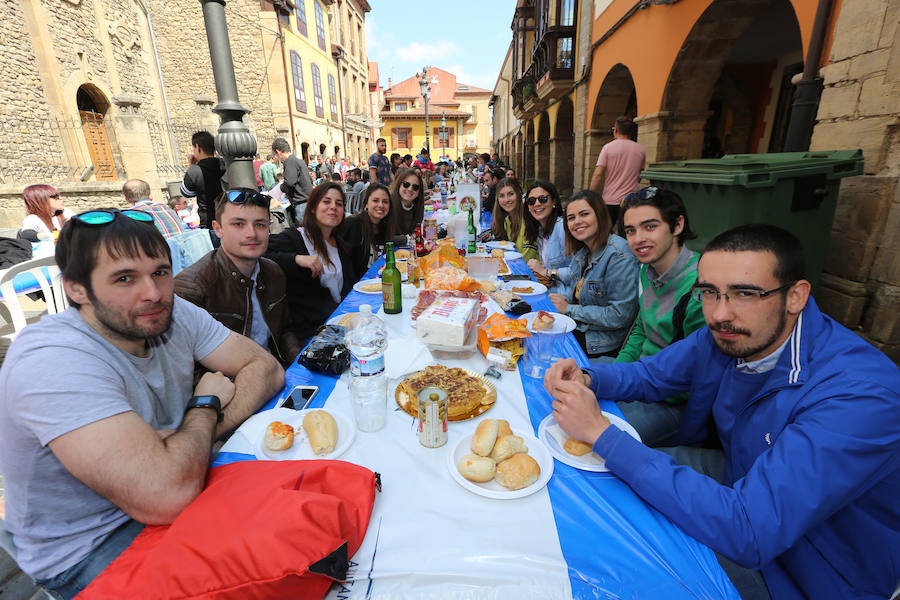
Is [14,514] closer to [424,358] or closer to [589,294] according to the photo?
[424,358]

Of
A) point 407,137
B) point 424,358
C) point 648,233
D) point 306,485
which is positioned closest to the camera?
point 306,485

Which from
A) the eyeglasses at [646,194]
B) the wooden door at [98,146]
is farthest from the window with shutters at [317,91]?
the eyeglasses at [646,194]

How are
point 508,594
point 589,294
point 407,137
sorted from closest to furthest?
point 508,594, point 589,294, point 407,137

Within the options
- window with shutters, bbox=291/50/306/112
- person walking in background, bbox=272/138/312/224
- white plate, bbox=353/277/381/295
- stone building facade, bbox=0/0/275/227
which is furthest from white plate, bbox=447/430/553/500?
window with shutters, bbox=291/50/306/112

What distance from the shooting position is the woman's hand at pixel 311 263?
125 inches

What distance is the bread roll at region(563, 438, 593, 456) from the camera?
Answer: 1.22 metres

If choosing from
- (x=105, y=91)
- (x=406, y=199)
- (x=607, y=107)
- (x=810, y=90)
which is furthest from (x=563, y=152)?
(x=105, y=91)

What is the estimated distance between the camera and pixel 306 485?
955 millimetres

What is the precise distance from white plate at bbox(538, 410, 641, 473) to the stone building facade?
39.2 feet

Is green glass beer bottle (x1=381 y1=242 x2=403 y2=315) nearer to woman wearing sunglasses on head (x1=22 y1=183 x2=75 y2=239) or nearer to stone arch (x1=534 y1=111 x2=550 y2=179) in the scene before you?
woman wearing sunglasses on head (x1=22 y1=183 x2=75 y2=239)

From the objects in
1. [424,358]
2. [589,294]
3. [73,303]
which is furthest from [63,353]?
[589,294]

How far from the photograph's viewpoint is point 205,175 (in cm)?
494

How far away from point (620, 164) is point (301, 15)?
19748mm

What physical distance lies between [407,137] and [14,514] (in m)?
43.5
